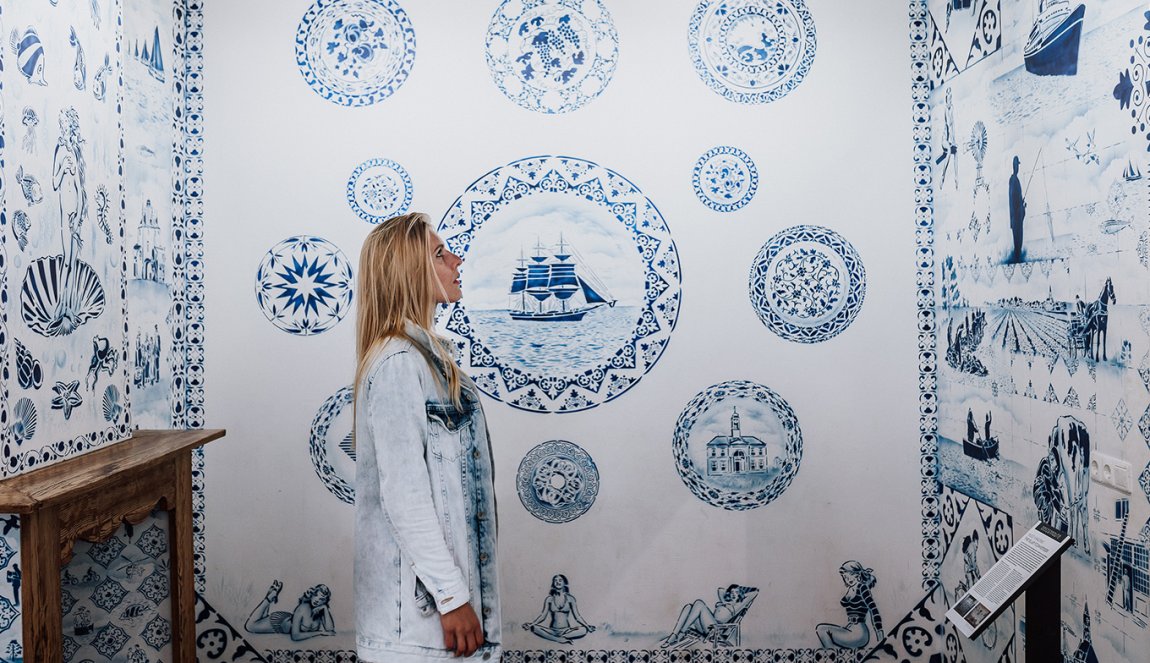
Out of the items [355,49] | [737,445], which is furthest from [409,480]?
[355,49]

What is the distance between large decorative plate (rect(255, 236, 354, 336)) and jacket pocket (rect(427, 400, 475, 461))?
1164mm

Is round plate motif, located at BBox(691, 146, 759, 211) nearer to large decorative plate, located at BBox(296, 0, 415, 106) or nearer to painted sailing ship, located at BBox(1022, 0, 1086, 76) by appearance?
painted sailing ship, located at BBox(1022, 0, 1086, 76)

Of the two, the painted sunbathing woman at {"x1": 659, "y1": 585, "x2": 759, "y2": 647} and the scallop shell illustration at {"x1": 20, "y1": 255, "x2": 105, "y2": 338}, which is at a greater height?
the scallop shell illustration at {"x1": 20, "y1": 255, "x2": 105, "y2": 338}

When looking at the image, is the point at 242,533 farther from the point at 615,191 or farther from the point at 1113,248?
the point at 1113,248

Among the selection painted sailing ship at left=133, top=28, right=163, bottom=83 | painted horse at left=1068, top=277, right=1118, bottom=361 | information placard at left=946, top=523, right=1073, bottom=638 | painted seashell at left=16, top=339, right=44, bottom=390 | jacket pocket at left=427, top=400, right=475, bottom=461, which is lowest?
information placard at left=946, top=523, right=1073, bottom=638

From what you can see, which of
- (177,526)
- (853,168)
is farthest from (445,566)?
(853,168)

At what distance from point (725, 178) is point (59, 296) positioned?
2.02 metres

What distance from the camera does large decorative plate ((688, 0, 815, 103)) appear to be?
279 centimetres

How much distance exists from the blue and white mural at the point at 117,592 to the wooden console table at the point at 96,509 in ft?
0.15

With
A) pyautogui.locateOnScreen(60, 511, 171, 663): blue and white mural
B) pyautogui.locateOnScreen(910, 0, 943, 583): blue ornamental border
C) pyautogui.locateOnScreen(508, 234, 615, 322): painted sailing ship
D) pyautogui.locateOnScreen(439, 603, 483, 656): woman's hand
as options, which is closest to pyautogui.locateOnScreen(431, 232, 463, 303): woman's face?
pyautogui.locateOnScreen(439, 603, 483, 656): woman's hand

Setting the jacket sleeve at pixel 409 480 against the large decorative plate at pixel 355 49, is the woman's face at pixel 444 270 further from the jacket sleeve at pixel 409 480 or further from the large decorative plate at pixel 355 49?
the large decorative plate at pixel 355 49

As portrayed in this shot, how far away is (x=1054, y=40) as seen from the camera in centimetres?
208

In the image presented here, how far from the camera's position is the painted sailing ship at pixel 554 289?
9.17ft

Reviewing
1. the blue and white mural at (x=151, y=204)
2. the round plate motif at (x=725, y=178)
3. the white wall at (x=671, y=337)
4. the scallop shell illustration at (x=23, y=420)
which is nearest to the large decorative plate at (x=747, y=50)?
the white wall at (x=671, y=337)
